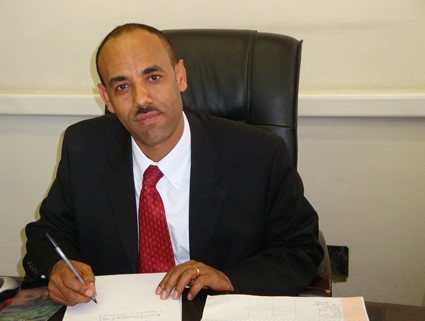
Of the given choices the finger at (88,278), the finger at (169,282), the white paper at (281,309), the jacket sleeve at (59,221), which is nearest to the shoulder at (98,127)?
the jacket sleeve at (59,221)

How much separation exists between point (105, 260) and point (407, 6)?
1384 millimetres

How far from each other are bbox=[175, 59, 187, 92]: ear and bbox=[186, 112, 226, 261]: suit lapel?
20 cm

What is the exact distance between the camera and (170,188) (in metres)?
1.59

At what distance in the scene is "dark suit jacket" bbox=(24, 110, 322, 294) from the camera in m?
1.55

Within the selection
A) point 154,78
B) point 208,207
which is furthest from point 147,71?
point 208,207

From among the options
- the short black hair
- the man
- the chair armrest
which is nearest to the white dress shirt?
the man

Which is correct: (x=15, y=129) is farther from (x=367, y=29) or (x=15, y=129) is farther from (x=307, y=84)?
(x=367, y=29)

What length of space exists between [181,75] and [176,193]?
Answer: 1.10 ft

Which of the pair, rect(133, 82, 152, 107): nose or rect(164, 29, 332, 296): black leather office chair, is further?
rect(164, 29, 332, 296): black leather office chair

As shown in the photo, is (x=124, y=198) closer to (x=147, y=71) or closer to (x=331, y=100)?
(x=147, y=71)

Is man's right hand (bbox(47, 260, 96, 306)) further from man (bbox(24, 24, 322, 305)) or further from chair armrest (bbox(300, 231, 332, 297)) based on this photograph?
chair armrest (bbox(300, 231, 332, 297))

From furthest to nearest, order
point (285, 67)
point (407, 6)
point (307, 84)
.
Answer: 1. point (307, 84)
2. point (407, 6)
3. point (285, 67)

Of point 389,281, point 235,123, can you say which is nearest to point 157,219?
point 235,123

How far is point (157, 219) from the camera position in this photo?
5.09 ft
